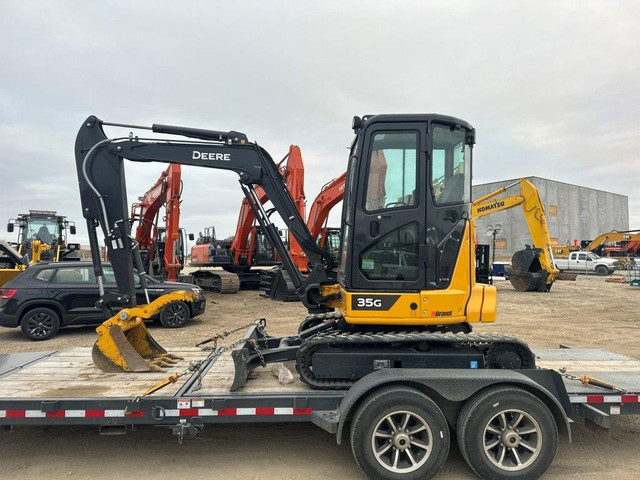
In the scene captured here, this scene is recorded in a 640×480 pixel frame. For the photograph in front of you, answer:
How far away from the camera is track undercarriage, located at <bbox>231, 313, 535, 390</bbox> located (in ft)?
13.8

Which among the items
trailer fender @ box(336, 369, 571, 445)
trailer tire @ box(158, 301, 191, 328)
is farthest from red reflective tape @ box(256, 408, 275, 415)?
trailer tire @ box(158, 301, 191, 328)

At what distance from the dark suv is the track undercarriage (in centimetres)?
640

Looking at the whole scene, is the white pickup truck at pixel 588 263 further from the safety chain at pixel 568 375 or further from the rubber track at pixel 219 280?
the safety chain at pixel 568 375

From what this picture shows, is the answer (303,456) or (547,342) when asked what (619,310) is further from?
(303,456)

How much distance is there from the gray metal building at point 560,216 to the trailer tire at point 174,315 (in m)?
41.0

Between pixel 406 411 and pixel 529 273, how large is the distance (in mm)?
17851

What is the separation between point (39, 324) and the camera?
934 cm

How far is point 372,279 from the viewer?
4.39m

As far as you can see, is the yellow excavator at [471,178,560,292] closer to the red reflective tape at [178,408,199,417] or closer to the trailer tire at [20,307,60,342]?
the trailer tire at [20,307,60,342]

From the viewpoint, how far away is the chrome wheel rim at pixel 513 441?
3.75 meters

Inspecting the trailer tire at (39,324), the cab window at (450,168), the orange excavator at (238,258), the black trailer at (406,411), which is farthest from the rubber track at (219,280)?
the cab window at (450,168)

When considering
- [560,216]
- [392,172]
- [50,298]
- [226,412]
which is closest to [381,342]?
[226,412]

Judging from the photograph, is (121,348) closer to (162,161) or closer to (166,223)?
(162,161)

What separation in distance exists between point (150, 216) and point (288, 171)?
6.74 m
